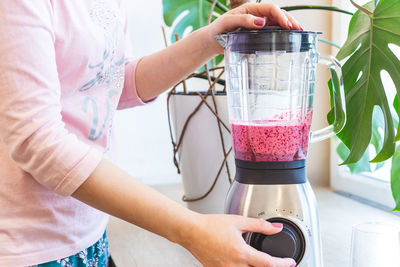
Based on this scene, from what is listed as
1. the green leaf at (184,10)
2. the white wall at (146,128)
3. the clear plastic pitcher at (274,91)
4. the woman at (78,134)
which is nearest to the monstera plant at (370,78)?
the clear plastic pitcher at (274,91)

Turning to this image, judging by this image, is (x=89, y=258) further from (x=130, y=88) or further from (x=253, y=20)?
(x=253, y=20)

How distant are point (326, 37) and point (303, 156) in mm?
914

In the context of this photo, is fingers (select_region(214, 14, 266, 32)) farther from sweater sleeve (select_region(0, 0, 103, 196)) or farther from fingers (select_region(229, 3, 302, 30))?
sweater sleeve (select_region(0, 0, 103, 196))

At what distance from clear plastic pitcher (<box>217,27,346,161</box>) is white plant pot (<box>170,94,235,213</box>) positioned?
305 millimetres

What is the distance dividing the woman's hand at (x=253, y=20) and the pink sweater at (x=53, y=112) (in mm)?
173

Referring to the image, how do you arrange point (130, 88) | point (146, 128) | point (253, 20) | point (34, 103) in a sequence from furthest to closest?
1. point (146, 128)
2. point (130, 88)
3. point (253, 20)
4. point (34, 103)

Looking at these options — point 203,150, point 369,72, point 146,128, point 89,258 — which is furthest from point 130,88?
point 146,128

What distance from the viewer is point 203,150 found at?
1.10 m

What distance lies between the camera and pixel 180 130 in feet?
3.74

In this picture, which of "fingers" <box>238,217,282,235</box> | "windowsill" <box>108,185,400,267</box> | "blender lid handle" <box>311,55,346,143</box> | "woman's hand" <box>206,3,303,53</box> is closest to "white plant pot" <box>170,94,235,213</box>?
"windowsill" <box>108,185,400,267</box>

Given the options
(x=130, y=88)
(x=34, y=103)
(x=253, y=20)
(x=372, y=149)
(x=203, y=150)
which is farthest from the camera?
(x=372, y=149)

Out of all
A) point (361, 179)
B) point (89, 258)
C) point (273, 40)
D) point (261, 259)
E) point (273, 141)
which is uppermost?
point (273, 40)

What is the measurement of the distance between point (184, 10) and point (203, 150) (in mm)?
482

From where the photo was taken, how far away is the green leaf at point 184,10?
1.36 m
